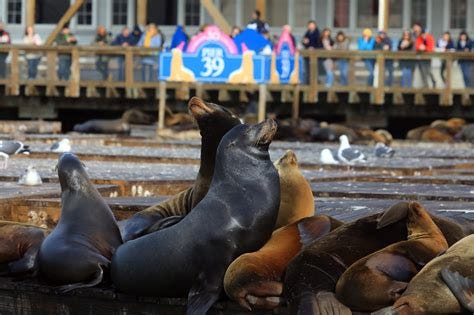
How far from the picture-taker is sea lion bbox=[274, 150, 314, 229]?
8016 mm

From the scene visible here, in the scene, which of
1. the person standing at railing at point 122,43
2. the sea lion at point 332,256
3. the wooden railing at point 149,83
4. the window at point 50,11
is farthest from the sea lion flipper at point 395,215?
the window at point 50,11

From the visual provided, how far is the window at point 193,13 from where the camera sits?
41.7 meters

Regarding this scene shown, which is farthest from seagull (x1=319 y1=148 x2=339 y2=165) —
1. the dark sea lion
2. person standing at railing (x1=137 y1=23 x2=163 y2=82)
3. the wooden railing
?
person standing at railing (x1=137 y1=23 x2=163 y2=82)

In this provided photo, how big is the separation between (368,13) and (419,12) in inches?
54.2

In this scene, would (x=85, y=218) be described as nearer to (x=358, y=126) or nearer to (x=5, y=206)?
(x=5, y=206)

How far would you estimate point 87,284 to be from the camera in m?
7.73

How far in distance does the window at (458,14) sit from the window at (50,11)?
1082 centimetres

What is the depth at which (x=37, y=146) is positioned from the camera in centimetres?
2195

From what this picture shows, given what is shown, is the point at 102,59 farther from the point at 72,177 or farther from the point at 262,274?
the point at 262,274

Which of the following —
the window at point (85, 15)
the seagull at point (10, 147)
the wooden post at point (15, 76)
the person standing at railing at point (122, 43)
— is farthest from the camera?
the window at point (85, 15)

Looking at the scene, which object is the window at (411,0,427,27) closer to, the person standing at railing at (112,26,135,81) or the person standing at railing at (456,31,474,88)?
the person standing at railing at (456,31,474,88)

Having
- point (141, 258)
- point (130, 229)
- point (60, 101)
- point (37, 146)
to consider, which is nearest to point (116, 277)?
point (141, 258)

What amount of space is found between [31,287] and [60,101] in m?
29.9

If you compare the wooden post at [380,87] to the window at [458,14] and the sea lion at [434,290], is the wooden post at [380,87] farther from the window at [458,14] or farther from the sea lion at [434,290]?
the sea lion at [434,290]
